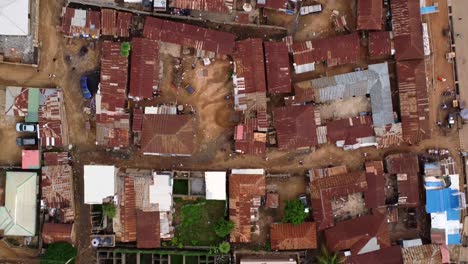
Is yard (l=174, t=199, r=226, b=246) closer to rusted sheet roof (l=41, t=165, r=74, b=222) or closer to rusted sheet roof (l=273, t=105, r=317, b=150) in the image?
rusted sheet roof (l=273, t=105, r=317, b=150)

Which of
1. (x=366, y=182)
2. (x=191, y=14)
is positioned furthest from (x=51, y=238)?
(x=366, y=182)

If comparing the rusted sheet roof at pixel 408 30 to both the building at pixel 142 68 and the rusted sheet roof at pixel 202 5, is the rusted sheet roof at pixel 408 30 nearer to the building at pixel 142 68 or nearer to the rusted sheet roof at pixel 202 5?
the rusted sheet roof at pixel 202 5

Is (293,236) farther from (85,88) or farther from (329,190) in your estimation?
(85,88)

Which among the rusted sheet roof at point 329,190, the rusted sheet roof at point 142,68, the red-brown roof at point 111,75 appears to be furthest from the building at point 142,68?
the rusted sheet roof at point 329,190

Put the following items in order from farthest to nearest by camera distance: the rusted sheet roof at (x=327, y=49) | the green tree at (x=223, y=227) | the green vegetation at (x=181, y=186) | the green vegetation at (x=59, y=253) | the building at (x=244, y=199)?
1. the green vegetation at (x=181, y=186)
2. the rusted sheet roof at (x=327, y=49)
3. the building at (x=244, y=199)
4. the green tree at (x=223, y=227)
5. the green vegetation at (x=59, y=253)

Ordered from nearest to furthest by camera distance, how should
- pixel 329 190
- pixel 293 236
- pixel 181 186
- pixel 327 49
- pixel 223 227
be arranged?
1. pixel 223 227
2. pixel 293 236
3. pixel 329 190
4. pixel 327 49
5. pixel 181 186

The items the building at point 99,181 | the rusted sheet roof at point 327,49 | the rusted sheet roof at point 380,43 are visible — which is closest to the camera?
the building at point 99,181

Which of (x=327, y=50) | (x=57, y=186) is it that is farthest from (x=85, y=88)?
(x=327, y=50)
